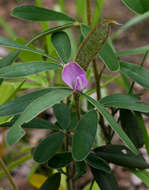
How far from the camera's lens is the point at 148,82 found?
2.38 feet

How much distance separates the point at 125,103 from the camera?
71 centimetres

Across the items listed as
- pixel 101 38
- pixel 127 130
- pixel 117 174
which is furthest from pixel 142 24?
pixel 101 38

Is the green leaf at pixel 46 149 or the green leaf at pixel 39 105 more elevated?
the green leaf at pixel 39 105

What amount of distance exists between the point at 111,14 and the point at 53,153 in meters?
1.87

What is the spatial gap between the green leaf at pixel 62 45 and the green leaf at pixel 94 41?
0.23 feet

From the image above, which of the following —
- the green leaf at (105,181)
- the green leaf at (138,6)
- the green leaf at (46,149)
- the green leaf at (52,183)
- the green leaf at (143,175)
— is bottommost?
the green leaf at (143,175)

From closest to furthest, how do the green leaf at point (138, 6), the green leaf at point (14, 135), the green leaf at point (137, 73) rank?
the green leaf at point (14, 135) < the green leaf at point (138, 6) < the green leaf at point (137, 73)

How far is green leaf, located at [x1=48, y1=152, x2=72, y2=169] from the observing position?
2.55 feet

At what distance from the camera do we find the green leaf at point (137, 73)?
74cm

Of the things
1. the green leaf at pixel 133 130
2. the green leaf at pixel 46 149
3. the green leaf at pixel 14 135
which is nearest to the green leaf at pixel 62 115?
the green leaf at pixel 46 149

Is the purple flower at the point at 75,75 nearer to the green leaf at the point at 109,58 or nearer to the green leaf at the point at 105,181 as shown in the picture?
the green leaf at the point at 109,58

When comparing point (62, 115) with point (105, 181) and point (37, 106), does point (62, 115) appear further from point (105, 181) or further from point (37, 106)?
point (37, 106)

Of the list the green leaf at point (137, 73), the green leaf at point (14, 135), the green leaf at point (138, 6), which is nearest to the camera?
the green leaf at point (14, 135)

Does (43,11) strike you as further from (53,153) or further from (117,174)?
(117,174)
